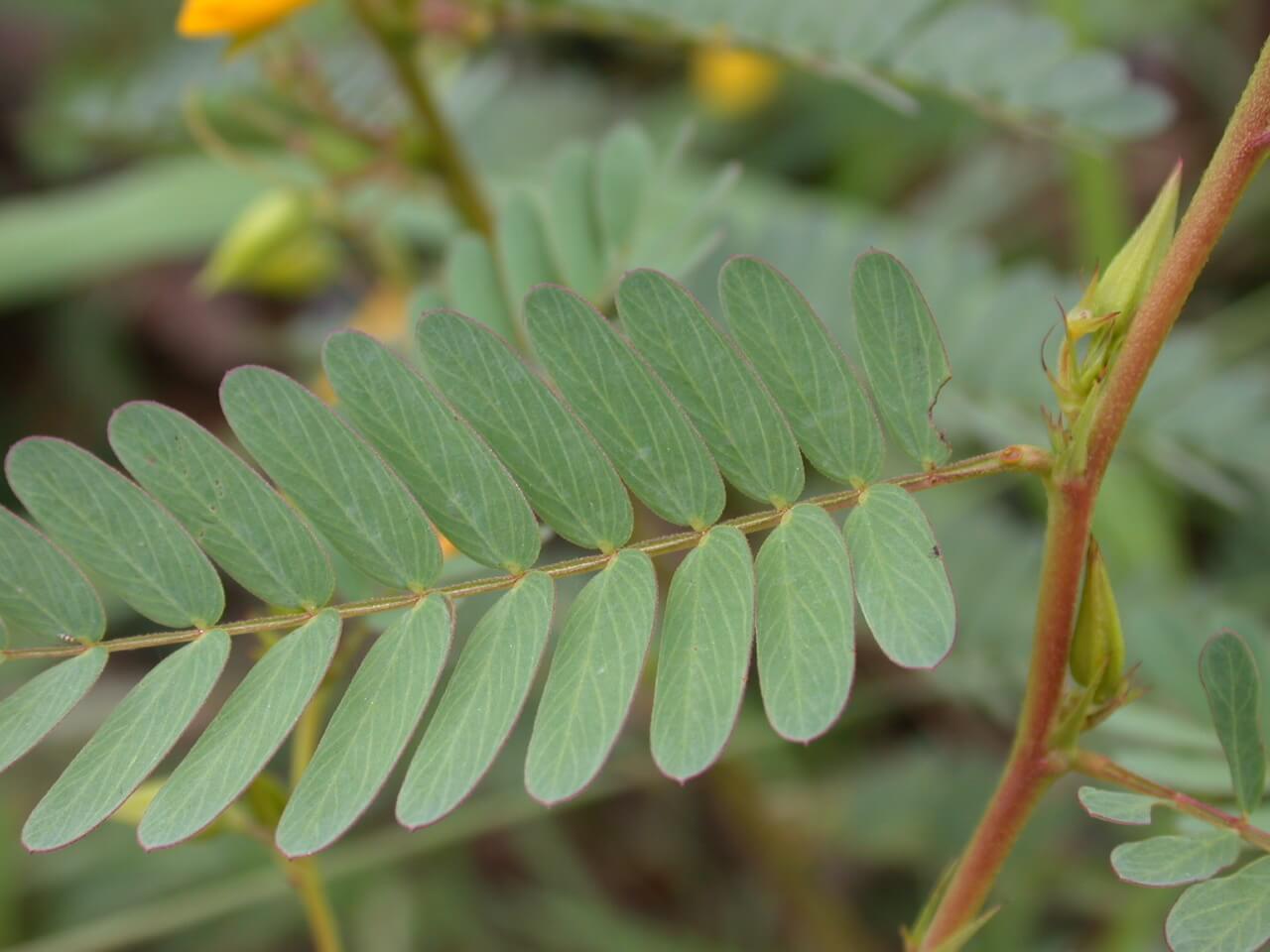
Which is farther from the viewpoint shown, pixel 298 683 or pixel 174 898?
pixel 174 898

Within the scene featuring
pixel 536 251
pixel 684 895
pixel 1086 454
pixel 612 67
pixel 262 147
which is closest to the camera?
pixel 1086 454

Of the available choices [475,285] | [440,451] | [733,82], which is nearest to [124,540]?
[440,451]

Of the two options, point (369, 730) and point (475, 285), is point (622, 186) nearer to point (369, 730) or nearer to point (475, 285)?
point (475, 285)

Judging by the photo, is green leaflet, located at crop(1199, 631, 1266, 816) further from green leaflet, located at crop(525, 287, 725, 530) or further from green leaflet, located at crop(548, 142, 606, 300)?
green leaflet, located at crop(548, 142, 606, 300)

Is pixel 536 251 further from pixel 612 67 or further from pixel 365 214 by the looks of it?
pixel 612 67

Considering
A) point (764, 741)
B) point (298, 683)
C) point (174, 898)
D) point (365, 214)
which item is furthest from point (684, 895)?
point (298, 683)
